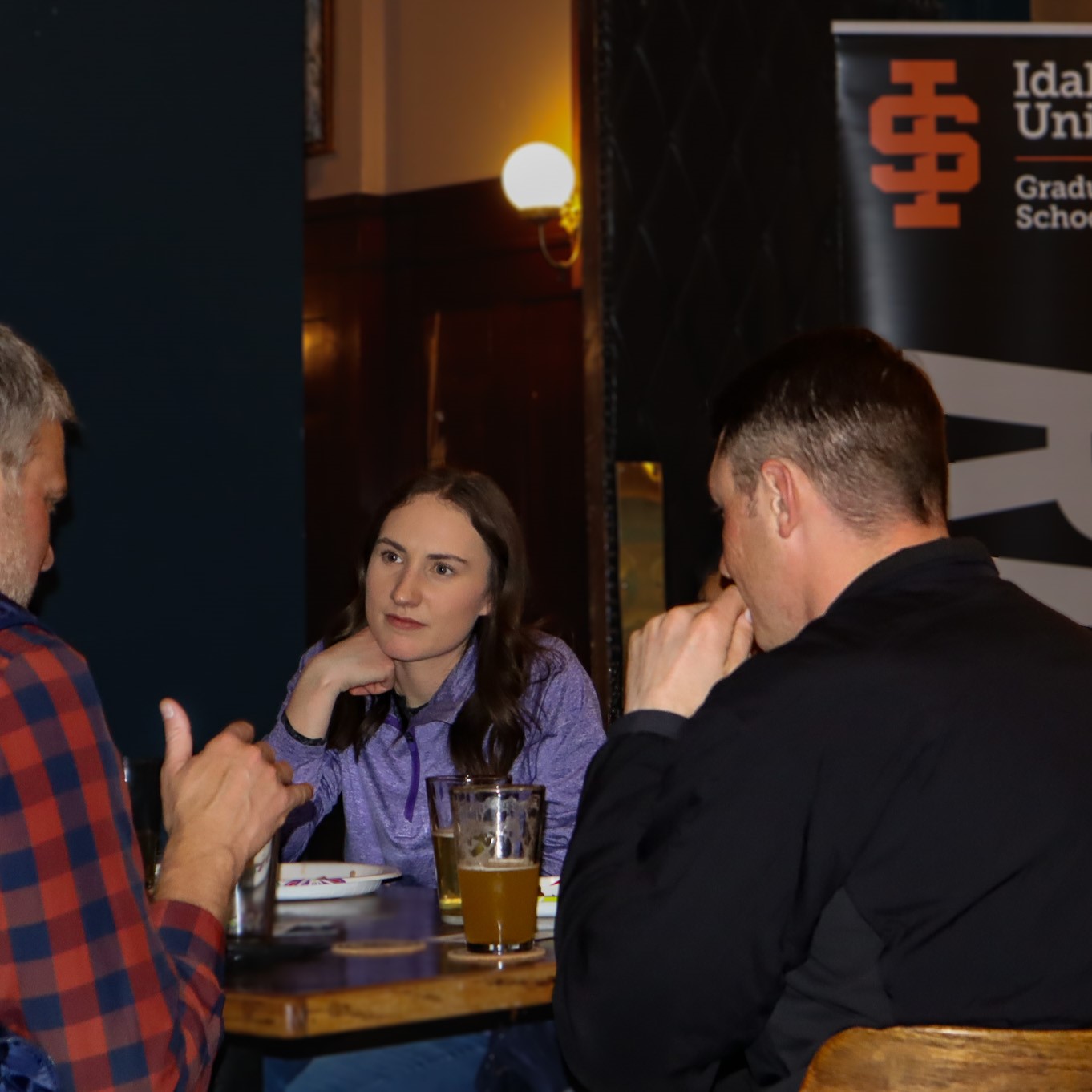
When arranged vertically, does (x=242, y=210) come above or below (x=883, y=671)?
above

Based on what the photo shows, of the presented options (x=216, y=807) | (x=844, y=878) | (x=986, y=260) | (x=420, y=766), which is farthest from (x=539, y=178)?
(x=844, y=878)

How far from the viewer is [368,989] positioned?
1300mm

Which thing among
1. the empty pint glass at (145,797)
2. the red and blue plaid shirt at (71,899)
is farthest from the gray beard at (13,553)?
the empty pint glass at (145,797)

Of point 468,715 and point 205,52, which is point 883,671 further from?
point 205,52

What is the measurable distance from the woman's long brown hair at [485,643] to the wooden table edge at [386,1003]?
1.08m

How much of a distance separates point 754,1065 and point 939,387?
2.36m

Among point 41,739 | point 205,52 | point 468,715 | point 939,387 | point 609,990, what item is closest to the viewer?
point 41,739

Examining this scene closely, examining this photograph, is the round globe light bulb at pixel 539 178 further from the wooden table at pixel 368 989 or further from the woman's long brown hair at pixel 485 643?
the wooden table at pixel 368 989

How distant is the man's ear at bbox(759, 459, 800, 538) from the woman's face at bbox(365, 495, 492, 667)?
111 centimetres

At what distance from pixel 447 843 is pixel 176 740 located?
36cm

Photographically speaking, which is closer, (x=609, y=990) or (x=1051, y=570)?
(x=609, y=990)

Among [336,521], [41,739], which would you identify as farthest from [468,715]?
[336,521]

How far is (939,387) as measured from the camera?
3.47 meters

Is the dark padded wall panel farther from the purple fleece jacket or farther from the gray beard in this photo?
the gray beard
